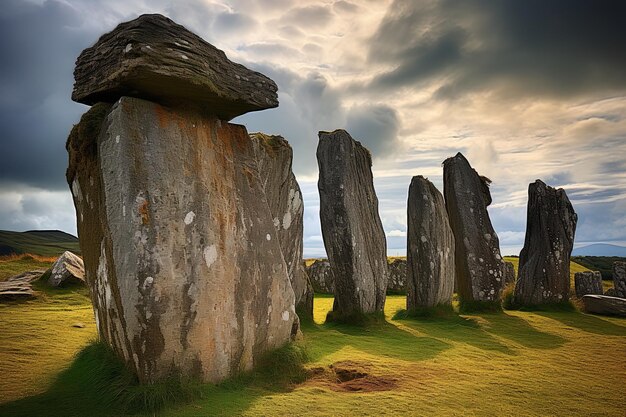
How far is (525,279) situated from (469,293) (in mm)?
2408

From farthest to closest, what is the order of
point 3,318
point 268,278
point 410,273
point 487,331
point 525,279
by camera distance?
point 525,279 < point 410,273 < point 487,331 < point 3,318 < point 268,278

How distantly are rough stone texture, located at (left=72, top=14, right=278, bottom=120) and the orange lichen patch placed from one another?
1556 mm

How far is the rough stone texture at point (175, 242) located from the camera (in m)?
5.58

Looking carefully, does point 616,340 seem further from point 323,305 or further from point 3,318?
point 3,318

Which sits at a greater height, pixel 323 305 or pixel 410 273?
pixel 410 273

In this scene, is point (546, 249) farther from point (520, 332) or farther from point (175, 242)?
point (175, 242)

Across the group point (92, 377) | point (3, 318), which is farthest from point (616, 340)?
point (3, 318)

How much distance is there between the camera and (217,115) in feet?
23.6

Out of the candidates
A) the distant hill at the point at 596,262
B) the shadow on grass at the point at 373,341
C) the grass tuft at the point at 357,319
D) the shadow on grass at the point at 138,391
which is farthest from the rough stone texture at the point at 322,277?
the distant hill at the point at 596,262

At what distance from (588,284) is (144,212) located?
53.9 ft

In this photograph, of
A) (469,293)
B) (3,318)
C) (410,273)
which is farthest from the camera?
(469,293)

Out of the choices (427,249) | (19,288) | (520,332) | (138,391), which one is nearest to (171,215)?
(138,391)

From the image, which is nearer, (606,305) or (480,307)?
(480,307)

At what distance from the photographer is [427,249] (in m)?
12.6
